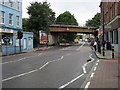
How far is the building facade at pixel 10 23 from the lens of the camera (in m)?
28.5

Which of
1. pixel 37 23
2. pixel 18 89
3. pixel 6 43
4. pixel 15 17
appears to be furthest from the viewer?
pixel 37 23

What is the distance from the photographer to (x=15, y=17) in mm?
34094

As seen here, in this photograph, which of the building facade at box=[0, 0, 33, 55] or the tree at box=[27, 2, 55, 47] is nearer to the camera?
the building facade at box=[0, 0, 33, 55]

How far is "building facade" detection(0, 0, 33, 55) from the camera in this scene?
28.5 meters

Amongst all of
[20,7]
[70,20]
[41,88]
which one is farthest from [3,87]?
[70,20]

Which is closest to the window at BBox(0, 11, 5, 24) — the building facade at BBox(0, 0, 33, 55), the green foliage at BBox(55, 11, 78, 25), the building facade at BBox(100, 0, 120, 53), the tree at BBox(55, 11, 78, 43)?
the building facade at BBox(0, 0, 33, 55)

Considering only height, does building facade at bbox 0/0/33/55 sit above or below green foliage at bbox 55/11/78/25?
below

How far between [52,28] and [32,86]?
5279 centimetres

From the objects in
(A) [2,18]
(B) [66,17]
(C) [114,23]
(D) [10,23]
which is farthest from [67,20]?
(C) [114,23]

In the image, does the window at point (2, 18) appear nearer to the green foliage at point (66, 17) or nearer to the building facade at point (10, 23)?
the building facade at point (10, 23)

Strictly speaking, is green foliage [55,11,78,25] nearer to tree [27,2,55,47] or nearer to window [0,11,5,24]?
tree [27,2,55,47]

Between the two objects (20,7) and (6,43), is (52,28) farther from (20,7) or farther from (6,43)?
(6,43)

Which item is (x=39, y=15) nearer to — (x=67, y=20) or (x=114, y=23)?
(x=114, y=23)

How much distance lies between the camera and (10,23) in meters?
32.5
